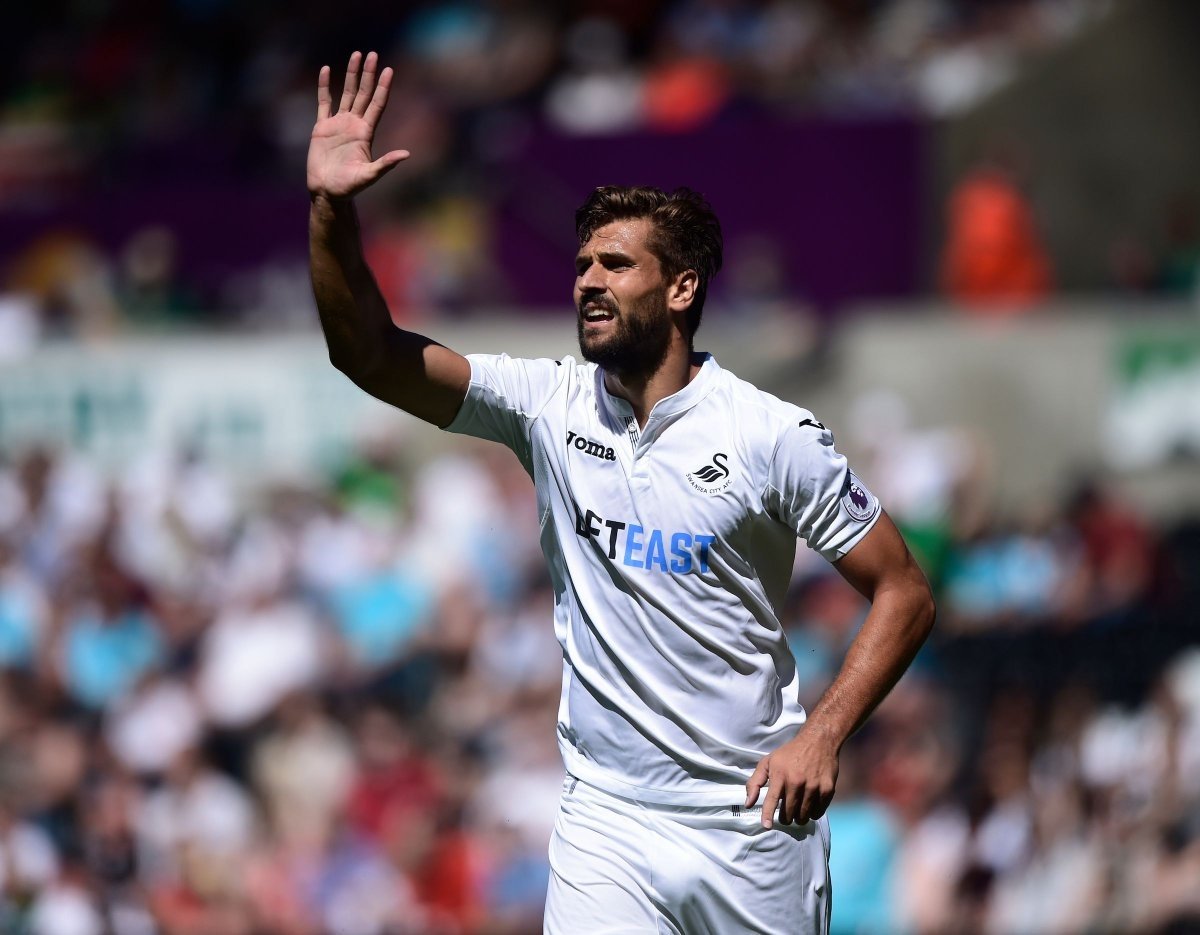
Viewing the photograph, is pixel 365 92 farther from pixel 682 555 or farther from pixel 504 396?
pixel 682 555

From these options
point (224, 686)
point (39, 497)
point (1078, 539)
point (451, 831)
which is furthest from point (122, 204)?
point (1078, 539)

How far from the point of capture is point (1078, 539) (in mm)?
10266

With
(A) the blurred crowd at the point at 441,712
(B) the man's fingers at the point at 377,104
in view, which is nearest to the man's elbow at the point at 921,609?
(B) the man's fingers at the point at 377,104

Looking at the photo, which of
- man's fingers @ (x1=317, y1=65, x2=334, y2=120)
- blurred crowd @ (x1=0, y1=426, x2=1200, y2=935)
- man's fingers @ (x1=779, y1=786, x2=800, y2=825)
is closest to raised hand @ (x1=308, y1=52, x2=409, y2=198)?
man's fingers @ (x1=317, y1=65, x2=334, y2=120)

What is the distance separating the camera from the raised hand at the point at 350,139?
4.50 metres

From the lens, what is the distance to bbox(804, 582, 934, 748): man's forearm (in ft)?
14.5

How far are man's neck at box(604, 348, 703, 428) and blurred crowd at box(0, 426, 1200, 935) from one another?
4.04m

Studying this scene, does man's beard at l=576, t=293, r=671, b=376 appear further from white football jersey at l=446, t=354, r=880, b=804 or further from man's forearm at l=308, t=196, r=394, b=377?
man's forearm at l=308, t=196, r=394, b=377

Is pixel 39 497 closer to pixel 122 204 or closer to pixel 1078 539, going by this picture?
pixel 122 204

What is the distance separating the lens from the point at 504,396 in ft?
15.7

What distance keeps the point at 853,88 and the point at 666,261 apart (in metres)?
8.57

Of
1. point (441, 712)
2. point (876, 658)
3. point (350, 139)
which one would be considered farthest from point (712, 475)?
point (441, 712)

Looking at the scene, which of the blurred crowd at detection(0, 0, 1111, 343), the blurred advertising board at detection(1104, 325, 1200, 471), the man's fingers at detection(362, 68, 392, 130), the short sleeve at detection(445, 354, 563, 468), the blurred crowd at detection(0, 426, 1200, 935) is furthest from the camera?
the blurred crowd at detection(0, 0, 1111, 343)

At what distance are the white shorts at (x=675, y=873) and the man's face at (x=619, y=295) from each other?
1045 mm
